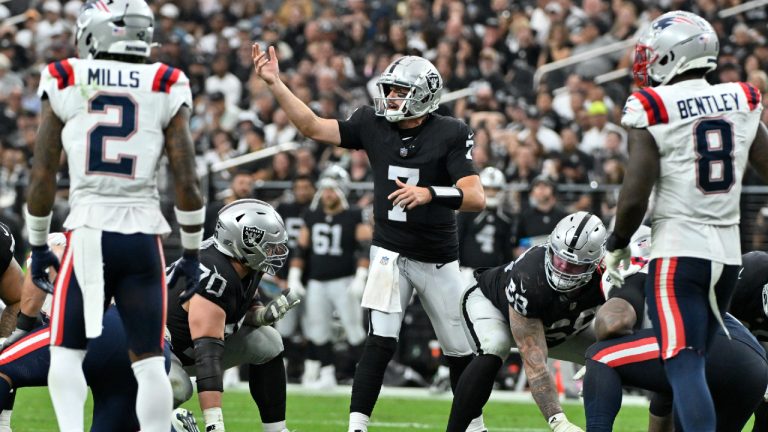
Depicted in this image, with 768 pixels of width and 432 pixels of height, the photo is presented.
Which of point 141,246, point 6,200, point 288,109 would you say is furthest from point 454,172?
point 6,200

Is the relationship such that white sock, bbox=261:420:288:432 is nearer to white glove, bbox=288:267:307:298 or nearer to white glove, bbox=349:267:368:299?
white glove, bbox=349:267:368:299

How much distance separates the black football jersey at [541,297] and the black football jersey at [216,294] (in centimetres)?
132

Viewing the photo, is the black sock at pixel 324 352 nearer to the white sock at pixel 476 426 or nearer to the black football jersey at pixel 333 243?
the black football jersey at pixel 333 243

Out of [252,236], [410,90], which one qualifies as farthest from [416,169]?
[252,236]

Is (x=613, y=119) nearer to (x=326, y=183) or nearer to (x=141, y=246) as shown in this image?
(x=326, y=183)

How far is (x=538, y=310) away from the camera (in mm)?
6523

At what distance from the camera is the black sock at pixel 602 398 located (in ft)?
18.9

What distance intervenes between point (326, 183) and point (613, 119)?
3515mm

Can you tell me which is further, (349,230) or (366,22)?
(366,22)

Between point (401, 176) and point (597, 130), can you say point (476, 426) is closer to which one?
point (401, 176)

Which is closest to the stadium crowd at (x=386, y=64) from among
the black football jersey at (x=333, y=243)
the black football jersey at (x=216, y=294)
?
the black football jersey at (x=333, y=243)

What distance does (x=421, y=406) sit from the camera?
10516mm

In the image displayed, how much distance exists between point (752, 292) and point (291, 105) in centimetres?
261

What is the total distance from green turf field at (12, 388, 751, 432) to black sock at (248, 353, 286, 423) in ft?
6.35
